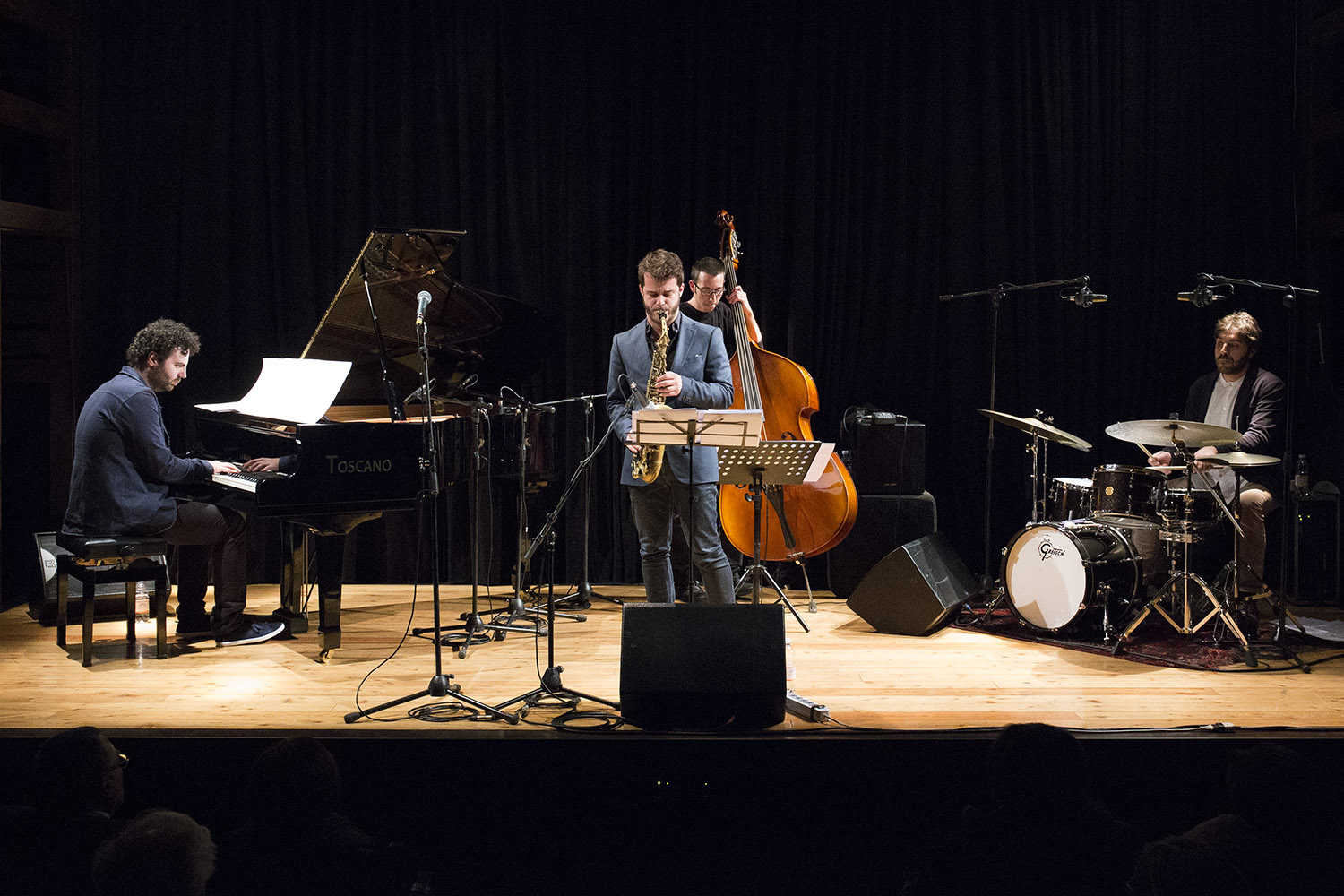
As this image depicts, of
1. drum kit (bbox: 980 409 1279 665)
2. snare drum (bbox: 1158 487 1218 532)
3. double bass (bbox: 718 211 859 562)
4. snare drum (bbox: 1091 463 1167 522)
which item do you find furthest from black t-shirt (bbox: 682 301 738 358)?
snare drum (bbox: 1158 487 1218 532)

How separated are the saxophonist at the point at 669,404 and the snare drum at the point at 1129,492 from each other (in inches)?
76.1

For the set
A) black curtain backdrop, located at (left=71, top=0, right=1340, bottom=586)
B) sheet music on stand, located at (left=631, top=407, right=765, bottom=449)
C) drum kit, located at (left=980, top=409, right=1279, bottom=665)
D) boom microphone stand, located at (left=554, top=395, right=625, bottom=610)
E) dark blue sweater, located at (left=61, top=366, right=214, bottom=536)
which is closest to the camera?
sheet music on stand, located at (left=631, top=407, right=765, bottom=449)

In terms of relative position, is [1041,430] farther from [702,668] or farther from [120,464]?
[120,464]

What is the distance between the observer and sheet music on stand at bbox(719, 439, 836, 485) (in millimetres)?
3562

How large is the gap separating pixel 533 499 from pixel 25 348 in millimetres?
3011

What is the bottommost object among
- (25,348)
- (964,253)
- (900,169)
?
(25,348)

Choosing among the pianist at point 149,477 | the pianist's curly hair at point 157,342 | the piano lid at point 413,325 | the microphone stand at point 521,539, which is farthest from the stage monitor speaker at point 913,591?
the pianist's curly hair at point 157,342

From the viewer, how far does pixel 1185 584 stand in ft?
15.8

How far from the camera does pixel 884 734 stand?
3.02 m

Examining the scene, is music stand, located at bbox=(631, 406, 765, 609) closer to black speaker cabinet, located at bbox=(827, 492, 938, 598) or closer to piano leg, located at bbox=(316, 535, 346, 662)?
piano leg, located at bbox=(316, 535, 346, 662)

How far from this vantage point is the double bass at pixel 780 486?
4992 millimetres

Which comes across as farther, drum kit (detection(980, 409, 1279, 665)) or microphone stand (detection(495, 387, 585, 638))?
microphone stand (detection(495, 387, 585, 638))
